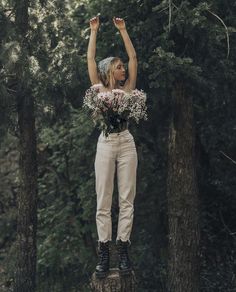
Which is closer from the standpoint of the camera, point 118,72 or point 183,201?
point 118,72

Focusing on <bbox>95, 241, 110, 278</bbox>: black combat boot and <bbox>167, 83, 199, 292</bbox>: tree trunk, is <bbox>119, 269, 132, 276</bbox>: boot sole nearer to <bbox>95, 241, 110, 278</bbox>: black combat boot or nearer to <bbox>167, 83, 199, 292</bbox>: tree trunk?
<bbox>95, 241, 110, 278</bbox>: black combat boot

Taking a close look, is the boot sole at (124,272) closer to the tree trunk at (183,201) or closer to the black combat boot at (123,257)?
the black combat boot at (123,257)

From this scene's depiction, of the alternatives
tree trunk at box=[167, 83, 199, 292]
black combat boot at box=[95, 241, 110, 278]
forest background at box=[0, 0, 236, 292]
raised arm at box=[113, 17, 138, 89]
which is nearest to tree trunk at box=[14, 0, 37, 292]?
forest background at box=[0, 0, 236, 292]

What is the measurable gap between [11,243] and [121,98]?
961 cm

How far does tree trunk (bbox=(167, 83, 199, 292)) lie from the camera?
1016 centimetres

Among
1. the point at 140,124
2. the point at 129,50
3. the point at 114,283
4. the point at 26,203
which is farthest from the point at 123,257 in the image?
the point at 26,203

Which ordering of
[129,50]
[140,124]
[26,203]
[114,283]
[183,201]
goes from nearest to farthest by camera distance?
[114,283]
[129,50]
[183,201]
[140,124]
[26,203]

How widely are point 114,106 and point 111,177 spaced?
2.76 feet

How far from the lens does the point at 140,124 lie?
37.5ft

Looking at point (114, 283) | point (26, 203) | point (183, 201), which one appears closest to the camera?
point (114, 283)

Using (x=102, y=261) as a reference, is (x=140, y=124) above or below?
above

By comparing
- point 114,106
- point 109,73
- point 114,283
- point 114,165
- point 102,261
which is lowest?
point 114,283

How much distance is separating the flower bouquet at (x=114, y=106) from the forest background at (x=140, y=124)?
7.59 feet

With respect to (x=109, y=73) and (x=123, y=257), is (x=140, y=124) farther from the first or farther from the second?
(x=123, y=257)
